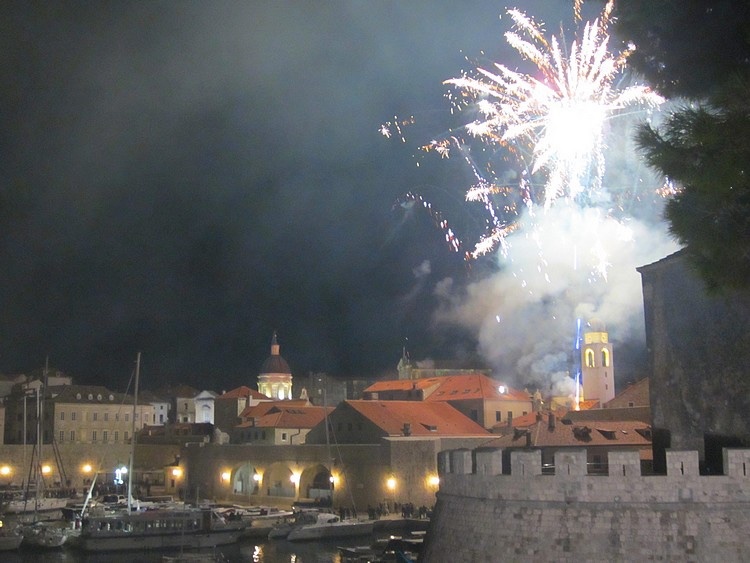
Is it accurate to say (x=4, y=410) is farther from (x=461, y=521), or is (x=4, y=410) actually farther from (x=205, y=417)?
(x=461, y=521)

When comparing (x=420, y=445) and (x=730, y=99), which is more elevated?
(x=730, y=99)

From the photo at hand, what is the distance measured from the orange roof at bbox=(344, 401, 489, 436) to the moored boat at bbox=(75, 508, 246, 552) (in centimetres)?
1079

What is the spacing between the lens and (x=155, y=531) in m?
41.1

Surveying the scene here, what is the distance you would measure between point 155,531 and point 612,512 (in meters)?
31.1

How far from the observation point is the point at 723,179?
12.6 metres

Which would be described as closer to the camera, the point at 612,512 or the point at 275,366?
the point at 612,512

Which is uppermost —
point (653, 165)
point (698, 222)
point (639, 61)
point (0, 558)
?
point (639, 61)

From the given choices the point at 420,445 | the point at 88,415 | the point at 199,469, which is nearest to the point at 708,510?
the point at 420,445

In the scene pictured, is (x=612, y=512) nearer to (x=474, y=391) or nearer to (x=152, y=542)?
(x=152, y=542)

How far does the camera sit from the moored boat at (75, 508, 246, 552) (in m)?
40.5

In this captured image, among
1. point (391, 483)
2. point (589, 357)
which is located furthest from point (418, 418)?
point (589, 357)

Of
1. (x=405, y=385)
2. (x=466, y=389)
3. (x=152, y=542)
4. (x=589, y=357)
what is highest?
(x=589, y=357)

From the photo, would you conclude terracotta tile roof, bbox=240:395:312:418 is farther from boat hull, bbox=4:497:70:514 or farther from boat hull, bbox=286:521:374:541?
boat hull, bbox=286:521:374:541

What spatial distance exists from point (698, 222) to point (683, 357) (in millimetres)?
4270
